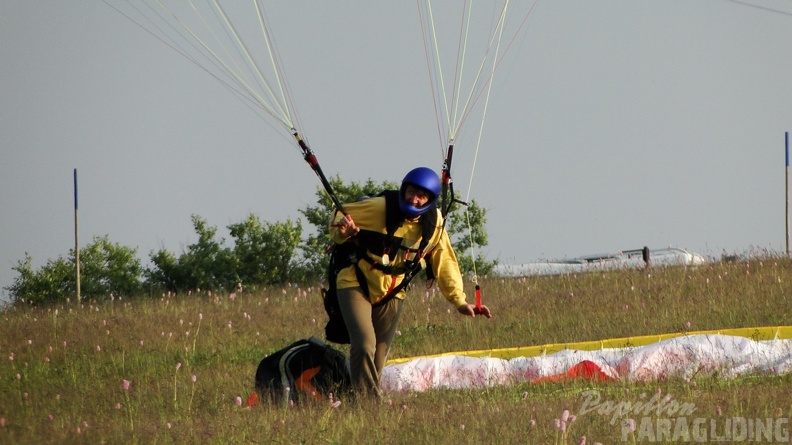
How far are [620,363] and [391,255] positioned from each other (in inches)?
100

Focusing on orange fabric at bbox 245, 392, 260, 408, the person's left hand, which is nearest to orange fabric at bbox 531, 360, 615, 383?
the person's left hand

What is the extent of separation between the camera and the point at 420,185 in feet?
29.4

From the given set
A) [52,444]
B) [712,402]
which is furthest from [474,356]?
[52,444]

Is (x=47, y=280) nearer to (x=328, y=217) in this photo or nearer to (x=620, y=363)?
(x=328, y=217)

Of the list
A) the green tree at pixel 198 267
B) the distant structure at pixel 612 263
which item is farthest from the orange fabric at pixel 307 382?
the green tree at pixel 198 267

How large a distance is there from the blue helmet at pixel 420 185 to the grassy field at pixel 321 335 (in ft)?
4.87

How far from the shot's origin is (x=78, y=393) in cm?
1088

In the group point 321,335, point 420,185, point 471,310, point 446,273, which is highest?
point 420,185

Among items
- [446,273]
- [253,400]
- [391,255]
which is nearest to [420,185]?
[391,255]

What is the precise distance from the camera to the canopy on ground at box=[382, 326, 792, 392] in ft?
32.9

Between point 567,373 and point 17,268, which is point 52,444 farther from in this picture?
point 17,268

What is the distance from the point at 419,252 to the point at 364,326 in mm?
733

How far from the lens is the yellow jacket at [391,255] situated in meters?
9.13

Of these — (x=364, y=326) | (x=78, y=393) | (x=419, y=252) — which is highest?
(x=419, y=252)
